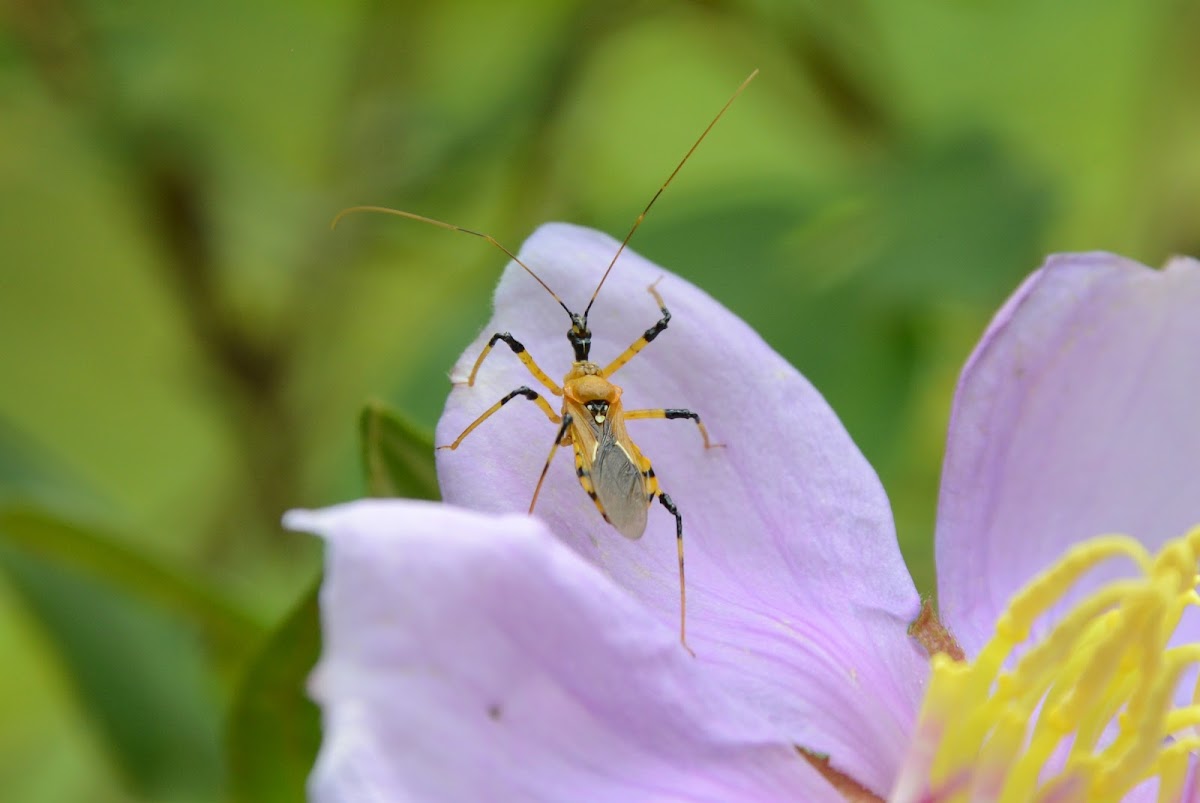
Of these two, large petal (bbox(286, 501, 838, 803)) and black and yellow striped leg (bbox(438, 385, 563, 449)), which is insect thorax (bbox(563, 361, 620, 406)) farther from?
large petal (bbox(286, 501, 838, 803))

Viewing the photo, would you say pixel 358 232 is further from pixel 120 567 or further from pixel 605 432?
pixel 605 432

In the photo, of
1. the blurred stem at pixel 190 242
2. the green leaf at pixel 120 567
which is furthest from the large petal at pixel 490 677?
the blurred stem at pixel 190 242

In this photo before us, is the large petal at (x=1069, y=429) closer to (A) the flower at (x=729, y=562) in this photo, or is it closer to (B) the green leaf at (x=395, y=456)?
(A) the flower at (x=729, y=562)

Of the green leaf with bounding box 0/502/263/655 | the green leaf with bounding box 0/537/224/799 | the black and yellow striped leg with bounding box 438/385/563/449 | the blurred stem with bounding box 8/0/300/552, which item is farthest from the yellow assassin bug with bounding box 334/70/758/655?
the blurred stem with bounding box 8/0/300/552

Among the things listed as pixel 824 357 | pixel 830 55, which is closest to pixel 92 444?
pixel 830 55

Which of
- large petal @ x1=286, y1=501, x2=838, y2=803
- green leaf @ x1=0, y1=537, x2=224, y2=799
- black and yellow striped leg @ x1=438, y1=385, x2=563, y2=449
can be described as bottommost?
green leaf @ x1=0, y1=537, x2=224, y2=799

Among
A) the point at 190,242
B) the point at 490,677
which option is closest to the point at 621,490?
the point at 490,677

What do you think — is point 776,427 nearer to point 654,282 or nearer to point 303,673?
point 654,282
